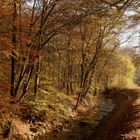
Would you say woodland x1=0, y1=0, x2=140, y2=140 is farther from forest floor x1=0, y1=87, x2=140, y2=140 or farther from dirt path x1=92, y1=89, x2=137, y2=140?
dirt path x1=92, y1=89, x2=137, y2=140

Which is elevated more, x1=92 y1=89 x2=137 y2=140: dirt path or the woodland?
the woodland

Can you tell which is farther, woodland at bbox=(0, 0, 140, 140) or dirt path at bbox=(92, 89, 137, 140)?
dirt path at bbox=(92, 89, 137, 140)

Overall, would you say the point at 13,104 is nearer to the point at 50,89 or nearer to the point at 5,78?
the point at 5,78

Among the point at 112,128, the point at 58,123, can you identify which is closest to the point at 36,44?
the point at 112,128

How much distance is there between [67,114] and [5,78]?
299 inches

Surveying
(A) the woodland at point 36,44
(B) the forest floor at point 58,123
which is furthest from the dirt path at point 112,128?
(A) the woodland at point 36,44

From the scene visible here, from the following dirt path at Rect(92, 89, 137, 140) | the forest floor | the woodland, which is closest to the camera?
the woodland

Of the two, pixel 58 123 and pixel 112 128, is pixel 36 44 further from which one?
pixel 58 123

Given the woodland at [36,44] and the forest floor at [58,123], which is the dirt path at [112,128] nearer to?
the forest floor at [58,123]

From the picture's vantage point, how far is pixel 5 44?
43.3 feet

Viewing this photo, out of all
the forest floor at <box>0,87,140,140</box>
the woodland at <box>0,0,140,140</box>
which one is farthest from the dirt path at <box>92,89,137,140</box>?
the woodland at <box>0,0,140,140</box>

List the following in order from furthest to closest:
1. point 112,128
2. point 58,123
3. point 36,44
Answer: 1. point 58,123
2. point 112,128
3. point 36,44

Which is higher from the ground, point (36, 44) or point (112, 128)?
A: point (36, 44)

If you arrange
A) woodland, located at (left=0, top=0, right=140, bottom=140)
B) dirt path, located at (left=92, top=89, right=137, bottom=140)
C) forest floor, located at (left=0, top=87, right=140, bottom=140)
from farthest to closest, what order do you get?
1. dirt path, located at (left=92, top=89, right=137, bottom=140)
2. forest floor, located at (left=0, top=87, right=140, bottom=140)
3. woodland, located at (left=0, top=0, right=140, bottom=140)
